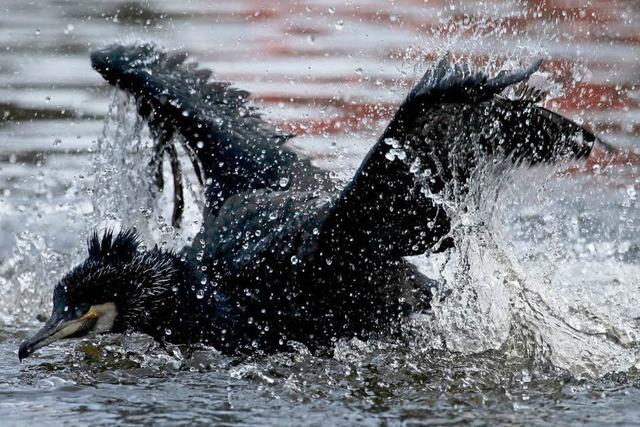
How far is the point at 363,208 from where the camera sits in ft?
18.3

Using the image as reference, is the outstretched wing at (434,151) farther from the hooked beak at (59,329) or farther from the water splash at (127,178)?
the water splash at (127,178)

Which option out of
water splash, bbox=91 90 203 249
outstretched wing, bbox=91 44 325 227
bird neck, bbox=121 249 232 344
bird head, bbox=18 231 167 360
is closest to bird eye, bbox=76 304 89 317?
bird head, bbox=18 231 167 360

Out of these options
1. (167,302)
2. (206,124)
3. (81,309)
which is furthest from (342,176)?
(81,309)

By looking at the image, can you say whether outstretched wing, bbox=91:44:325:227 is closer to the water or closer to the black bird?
the black bird

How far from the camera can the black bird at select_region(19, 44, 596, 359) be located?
5379 millimetres

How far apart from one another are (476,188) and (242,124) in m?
2.10

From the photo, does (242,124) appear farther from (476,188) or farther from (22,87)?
(22,87)

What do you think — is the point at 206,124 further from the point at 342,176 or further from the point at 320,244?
the point at 320,244

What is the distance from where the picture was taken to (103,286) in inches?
245

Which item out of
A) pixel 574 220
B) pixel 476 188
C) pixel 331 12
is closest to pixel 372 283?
pixel 476 188

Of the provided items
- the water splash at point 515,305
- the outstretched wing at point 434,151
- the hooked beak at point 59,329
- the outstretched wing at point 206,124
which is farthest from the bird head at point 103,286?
the water splash at point 515,305

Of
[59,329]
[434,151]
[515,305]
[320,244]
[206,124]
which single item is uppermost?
[206,124]

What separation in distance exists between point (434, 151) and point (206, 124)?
7.12 ft

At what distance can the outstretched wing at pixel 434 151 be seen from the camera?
5.25m
